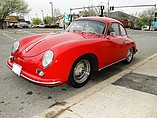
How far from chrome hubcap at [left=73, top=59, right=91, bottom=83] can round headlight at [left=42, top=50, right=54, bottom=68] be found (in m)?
0.62

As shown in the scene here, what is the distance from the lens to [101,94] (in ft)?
10.1

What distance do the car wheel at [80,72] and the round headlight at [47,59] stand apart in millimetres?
476

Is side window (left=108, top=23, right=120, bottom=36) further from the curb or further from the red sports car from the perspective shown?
the curb

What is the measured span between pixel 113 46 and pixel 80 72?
116 centimetres

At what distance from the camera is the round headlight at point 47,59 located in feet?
8.98

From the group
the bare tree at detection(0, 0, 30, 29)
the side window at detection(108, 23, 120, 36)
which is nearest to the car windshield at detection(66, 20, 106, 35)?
the side window at detection(108, 23, 120, 36)

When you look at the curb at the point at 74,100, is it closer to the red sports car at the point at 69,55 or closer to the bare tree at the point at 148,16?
the red sports car at the point at 69,55

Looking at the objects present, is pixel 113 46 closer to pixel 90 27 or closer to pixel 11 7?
pixel 90 27

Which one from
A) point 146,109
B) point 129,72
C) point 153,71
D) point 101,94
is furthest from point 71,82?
point 153,71

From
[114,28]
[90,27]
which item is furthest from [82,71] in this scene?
[114,28]

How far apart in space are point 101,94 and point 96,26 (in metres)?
1.75

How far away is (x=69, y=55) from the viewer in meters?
2.86

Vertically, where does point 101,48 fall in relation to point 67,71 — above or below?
above

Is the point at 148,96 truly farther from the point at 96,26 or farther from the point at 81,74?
the point at 96,26
